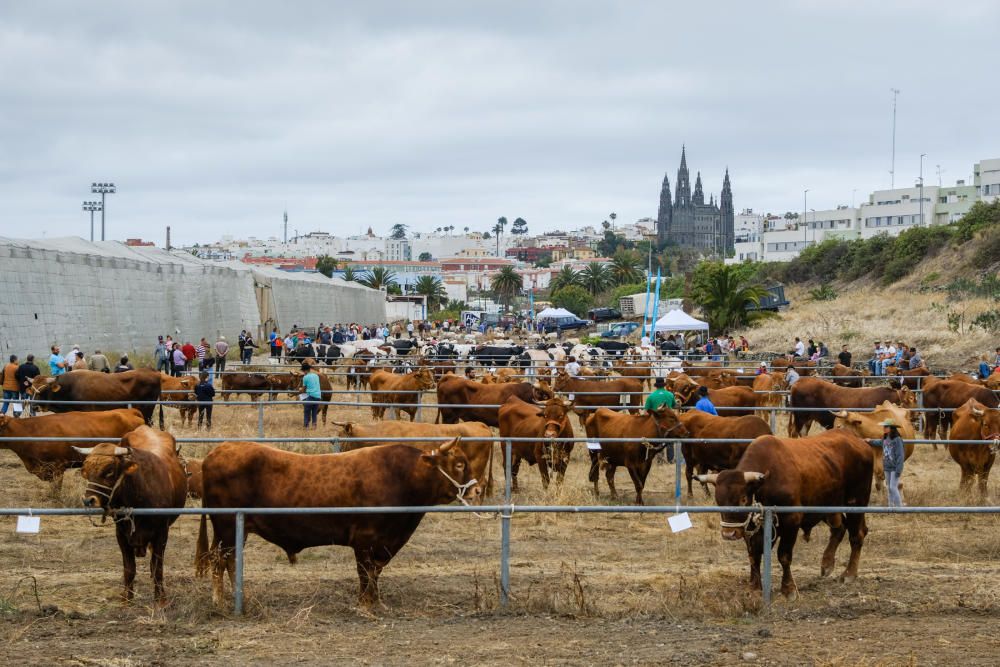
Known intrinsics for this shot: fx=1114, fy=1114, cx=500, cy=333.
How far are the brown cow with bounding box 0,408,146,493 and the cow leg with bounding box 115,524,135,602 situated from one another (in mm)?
5397

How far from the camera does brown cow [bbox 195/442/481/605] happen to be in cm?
1005

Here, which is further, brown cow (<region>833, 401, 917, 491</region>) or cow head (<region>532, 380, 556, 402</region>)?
cow head (<region>532, 380, 556, 402</region>)

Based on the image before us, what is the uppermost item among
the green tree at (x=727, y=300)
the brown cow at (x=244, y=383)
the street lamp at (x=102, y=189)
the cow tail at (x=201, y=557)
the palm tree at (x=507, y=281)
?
the street lamp at (x=102, y=189)

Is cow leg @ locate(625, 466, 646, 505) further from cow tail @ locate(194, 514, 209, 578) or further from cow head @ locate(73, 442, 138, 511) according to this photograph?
cow head @ locate(73, 442, 138, 511)

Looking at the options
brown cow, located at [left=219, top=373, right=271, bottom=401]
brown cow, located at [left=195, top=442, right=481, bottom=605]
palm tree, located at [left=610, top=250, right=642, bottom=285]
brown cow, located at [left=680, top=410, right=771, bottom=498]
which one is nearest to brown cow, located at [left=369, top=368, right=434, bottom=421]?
brown cow, located at [left=219, top=373, right=271, bottom=401]

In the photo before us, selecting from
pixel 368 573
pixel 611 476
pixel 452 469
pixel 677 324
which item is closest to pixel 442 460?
pixel 452 469

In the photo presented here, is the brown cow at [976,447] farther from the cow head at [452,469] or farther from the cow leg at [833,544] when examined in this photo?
the cow head at [452,469]

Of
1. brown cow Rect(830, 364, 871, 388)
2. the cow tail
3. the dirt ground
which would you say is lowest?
the dirt ground

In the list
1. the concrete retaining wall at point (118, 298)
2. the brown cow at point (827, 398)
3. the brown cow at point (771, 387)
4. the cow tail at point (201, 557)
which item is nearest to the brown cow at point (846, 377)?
the brown cow at point (771, 387)

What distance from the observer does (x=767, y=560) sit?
9.79 meters

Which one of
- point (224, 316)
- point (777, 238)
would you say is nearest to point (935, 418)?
point (224, 316)

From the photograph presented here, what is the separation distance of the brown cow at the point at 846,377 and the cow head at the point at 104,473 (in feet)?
62.0

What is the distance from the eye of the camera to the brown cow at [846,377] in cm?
2547

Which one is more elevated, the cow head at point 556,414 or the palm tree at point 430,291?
the palm tree at point 430,291
